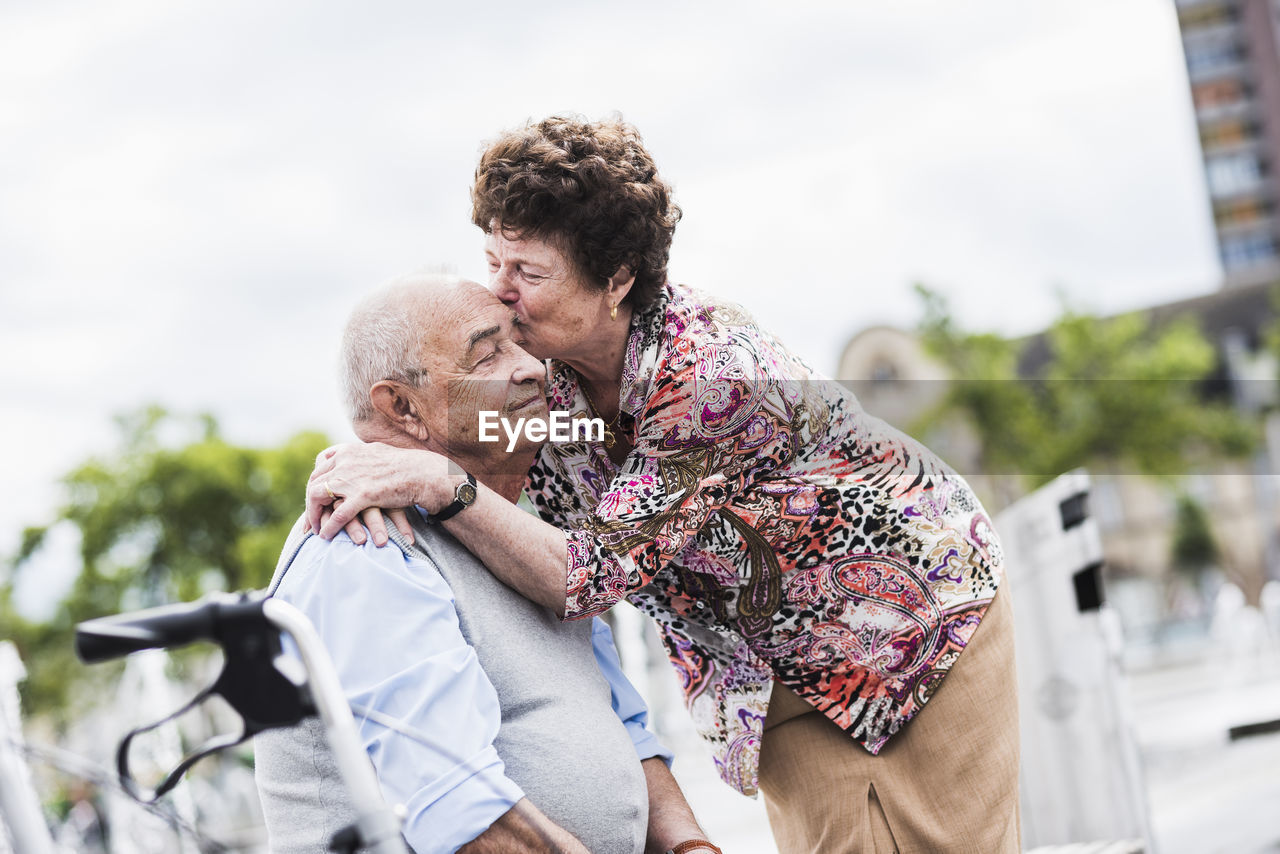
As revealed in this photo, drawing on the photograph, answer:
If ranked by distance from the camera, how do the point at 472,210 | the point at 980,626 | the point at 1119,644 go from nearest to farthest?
1. the point at 472,210
2. the point at 980,626
3. the point at 1119,644

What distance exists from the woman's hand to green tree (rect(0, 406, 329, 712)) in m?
34.6

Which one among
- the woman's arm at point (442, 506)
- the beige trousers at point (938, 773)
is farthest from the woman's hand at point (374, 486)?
the beige trousers at point (938, 773)

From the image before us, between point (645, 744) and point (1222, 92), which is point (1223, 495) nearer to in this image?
point (1222, 92)

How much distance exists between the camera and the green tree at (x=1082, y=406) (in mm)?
32500

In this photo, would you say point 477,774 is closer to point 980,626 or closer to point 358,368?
point 358,368

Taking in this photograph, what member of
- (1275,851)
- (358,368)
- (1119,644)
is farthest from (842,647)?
(1275,851)

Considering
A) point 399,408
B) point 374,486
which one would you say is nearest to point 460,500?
point 374,486

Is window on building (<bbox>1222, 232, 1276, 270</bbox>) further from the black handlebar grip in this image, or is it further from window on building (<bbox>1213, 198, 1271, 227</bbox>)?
the black handlebar grip

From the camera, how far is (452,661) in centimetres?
198

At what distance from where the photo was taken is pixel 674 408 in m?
2.34

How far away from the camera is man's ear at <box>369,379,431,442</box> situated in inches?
91.1

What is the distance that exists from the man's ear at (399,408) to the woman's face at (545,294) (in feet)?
0.89

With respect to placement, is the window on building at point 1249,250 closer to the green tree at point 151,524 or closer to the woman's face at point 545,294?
the green tree at point 151,524

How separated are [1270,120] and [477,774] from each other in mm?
70750
